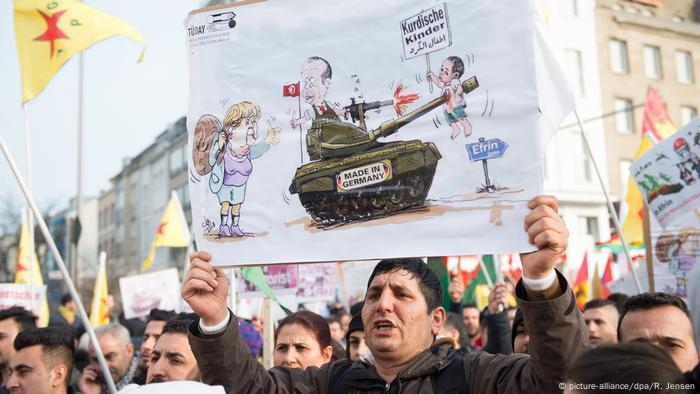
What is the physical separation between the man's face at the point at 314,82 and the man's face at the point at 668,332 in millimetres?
1879

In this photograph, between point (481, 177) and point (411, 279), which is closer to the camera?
point (481, 177)

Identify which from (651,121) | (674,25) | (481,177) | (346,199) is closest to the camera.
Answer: (481,177)

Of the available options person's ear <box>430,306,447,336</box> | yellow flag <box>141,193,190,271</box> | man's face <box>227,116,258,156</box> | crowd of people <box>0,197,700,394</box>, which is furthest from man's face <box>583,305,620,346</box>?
yellow flag <box>141,193,190,271</box>

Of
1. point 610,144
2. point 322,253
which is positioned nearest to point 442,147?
point 322,253

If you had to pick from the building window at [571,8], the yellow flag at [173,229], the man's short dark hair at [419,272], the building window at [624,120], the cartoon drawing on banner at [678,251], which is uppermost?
the building window at [571,8]

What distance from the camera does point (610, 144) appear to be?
31.1 m

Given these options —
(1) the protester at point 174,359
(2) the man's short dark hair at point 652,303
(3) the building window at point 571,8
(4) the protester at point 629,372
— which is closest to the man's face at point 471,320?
(1) the protester at point 174,359

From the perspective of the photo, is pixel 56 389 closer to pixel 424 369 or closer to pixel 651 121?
pixel 424 369

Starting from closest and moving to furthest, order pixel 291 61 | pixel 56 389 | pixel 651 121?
pixel 291 61, pixel 56 389, pixel 651 121

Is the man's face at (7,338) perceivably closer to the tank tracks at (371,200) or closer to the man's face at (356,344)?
the man's face at (356,344)

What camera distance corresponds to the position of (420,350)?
322cm

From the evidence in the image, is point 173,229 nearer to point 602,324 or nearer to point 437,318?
point 602,324

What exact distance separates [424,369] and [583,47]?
30391 millimetres

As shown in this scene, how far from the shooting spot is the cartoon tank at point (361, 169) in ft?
10.0
